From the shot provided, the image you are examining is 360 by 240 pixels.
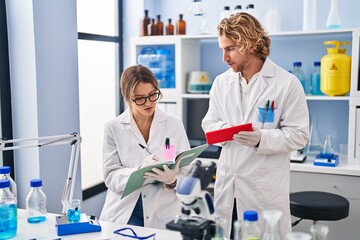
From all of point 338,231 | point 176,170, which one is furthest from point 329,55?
point 176,170

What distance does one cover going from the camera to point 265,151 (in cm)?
202

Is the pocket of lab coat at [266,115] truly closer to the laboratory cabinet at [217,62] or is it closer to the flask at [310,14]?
the laboratory cabinet at [217,62]

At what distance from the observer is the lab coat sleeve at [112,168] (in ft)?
6.66

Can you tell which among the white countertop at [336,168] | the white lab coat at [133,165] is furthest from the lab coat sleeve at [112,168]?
the white countertop at [336,168]

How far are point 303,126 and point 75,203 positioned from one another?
105cm

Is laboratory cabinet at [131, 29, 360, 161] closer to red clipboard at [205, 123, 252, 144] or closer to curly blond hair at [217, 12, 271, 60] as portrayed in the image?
curly blond hair at [217, 12, 271, 60]

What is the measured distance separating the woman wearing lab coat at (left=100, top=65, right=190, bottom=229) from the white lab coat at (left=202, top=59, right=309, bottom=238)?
0.25m

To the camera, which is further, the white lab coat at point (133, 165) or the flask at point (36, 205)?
the white lab coat at point (133, 165)

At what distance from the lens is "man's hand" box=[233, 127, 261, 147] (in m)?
1.98

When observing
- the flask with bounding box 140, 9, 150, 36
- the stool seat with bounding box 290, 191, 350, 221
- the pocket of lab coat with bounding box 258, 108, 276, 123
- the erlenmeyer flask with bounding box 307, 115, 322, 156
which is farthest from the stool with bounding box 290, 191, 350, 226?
the flask with bounding box 140, 9, 150, 36

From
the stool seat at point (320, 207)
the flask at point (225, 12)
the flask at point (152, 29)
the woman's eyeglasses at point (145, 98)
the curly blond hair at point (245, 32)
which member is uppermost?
the flask at point (225, 12)

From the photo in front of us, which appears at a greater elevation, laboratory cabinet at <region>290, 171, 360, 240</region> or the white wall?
the white wall

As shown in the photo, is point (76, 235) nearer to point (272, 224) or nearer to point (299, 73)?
point (272, 224)

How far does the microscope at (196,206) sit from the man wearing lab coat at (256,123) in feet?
2.32
